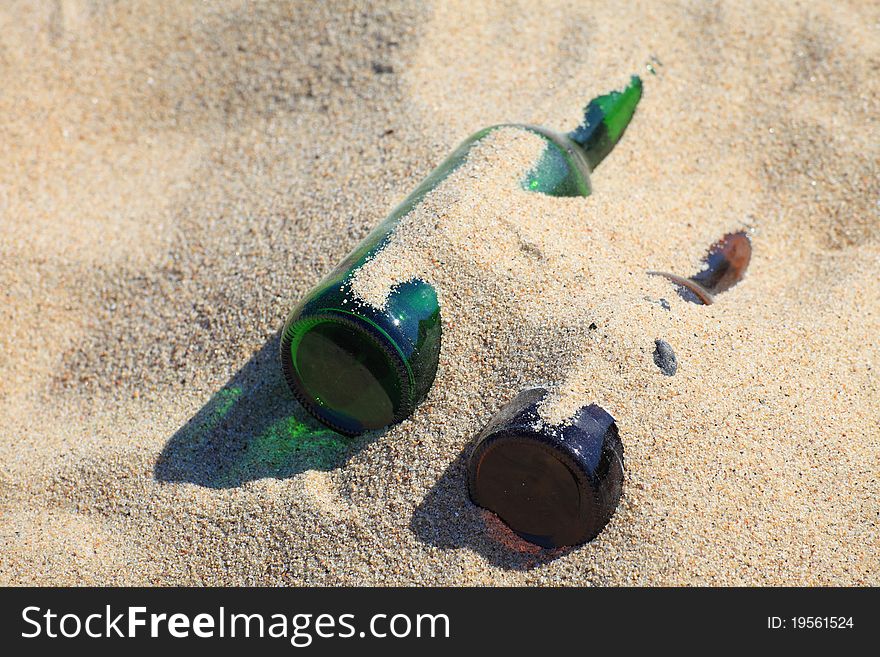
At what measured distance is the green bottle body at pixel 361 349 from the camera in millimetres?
1794

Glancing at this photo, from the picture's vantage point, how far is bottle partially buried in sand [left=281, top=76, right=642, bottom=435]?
179 centimetres

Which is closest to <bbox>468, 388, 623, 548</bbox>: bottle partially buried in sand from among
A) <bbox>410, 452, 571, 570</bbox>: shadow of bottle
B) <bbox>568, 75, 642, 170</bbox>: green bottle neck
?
<bbox>410, 452, 571, 570</bbox>: shadow of bottle

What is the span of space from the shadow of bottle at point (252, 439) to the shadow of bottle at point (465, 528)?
0.73ft

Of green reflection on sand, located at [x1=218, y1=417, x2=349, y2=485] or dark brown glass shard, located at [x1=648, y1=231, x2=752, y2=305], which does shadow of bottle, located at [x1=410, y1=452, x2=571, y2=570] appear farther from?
dark brown glass shard, located at [x1=648, y1=231, x2=752, y2=305]

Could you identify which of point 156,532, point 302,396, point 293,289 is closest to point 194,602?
point 156,532

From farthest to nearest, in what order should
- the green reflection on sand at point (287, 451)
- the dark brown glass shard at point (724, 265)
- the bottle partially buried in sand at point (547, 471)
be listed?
the dark brown glass shard at point (724, 265), the green reflection on sand at point (287, 451), the bottle partially buried in sand at point (547, 471)

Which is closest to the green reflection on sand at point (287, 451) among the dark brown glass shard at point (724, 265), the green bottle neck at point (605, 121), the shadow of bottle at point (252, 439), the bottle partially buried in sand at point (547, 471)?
the shadow of bottle at point (252, 439)

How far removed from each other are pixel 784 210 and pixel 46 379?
218cm

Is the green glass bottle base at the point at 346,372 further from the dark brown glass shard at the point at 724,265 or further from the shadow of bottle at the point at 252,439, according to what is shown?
the dark brown glass shard at the point at 724,265

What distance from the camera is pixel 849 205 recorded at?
269 cm

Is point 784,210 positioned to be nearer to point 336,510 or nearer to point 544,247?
point 544,247

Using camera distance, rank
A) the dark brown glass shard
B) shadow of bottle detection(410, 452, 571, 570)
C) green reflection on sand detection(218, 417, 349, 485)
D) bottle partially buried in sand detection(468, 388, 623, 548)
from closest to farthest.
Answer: bottle partially buried in sand detection(468, 388, 623, 548) < shadow of bottle detection(410, 452, 571, 570) < green reflection on sand detection(218, 417, 349, 485) < the dark brown glass shard

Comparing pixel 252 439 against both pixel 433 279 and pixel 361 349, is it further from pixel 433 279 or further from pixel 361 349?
pixel 433 279

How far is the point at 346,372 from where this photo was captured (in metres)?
A: 1.87
